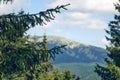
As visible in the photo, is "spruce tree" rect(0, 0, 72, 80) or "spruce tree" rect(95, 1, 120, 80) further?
"spruce tree" rect(95, 1, 120, 80)

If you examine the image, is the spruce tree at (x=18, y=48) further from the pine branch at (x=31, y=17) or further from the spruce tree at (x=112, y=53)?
the spruce tree at (x=112, y=53)

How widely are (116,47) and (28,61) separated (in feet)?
67.9

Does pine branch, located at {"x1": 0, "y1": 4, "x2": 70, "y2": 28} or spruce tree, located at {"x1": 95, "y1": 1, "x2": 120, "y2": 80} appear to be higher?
pine branch, located at {"x1": 0, "y1": 4, "x2": 70, "y2": 28}

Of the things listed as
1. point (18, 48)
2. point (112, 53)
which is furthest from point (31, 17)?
point (112, 53)

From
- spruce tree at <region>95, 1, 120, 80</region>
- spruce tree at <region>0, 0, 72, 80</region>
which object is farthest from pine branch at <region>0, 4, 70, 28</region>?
spruce tree at <region>95, 1, 120, 80</region>

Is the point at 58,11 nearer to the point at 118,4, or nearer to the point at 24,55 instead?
the point at 24,55

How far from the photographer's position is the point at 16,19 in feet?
46.7

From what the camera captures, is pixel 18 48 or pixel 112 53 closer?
pixel 18 48

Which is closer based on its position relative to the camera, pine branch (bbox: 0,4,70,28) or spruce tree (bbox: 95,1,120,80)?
pine branch (bbox: 0,4,70,28)

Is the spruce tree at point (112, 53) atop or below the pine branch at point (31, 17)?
below

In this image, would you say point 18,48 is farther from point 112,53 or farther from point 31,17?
point 112,53

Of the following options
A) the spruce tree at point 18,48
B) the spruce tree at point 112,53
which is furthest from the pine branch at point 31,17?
the spruce tree at point 112,53

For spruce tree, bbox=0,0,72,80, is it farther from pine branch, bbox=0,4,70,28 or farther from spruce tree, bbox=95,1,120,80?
spruce tree, bbox=95,1,120,80

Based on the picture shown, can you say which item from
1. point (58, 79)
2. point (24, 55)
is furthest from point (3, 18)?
point (58, 79)
